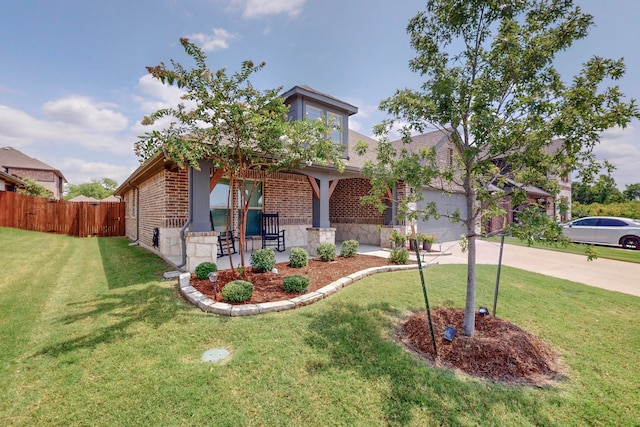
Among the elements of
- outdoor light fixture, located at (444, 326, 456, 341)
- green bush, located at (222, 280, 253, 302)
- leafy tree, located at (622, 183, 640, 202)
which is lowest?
outdoor light fixture, located at (444, 326, 456, 341)

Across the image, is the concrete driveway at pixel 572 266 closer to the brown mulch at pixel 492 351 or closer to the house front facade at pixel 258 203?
the house front facade at pixel 258 203

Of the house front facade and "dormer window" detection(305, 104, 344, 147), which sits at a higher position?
"dormer window" detection(305, 104, 344, 147)

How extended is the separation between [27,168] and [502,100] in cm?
4062

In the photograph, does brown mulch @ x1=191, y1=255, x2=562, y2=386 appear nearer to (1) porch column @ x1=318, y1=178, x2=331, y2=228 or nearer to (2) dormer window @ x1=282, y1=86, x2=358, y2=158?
(1) porch column @ x1=318, y1=178, x2=331, y2=228

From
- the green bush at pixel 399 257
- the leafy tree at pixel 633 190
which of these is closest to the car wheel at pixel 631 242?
the green bush at pixel 399 257

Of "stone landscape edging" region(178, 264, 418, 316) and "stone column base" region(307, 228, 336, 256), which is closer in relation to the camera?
"stone landscape edging" region(178, 264, 418, 316)

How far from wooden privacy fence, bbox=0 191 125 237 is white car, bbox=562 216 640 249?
2226 centimetres

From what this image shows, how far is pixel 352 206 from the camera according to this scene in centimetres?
1113

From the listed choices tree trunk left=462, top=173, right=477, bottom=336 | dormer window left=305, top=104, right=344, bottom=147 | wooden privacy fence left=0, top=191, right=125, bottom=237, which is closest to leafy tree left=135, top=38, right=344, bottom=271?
tree trunk left=462, top=173, right=477, bottom=336

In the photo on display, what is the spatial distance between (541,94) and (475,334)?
2741 mm

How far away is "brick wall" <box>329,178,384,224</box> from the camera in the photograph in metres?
10.5

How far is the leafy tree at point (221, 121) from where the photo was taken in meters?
3.98

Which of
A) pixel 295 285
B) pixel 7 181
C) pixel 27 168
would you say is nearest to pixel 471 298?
pixel 295 285

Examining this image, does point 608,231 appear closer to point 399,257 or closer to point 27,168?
point 399,257
